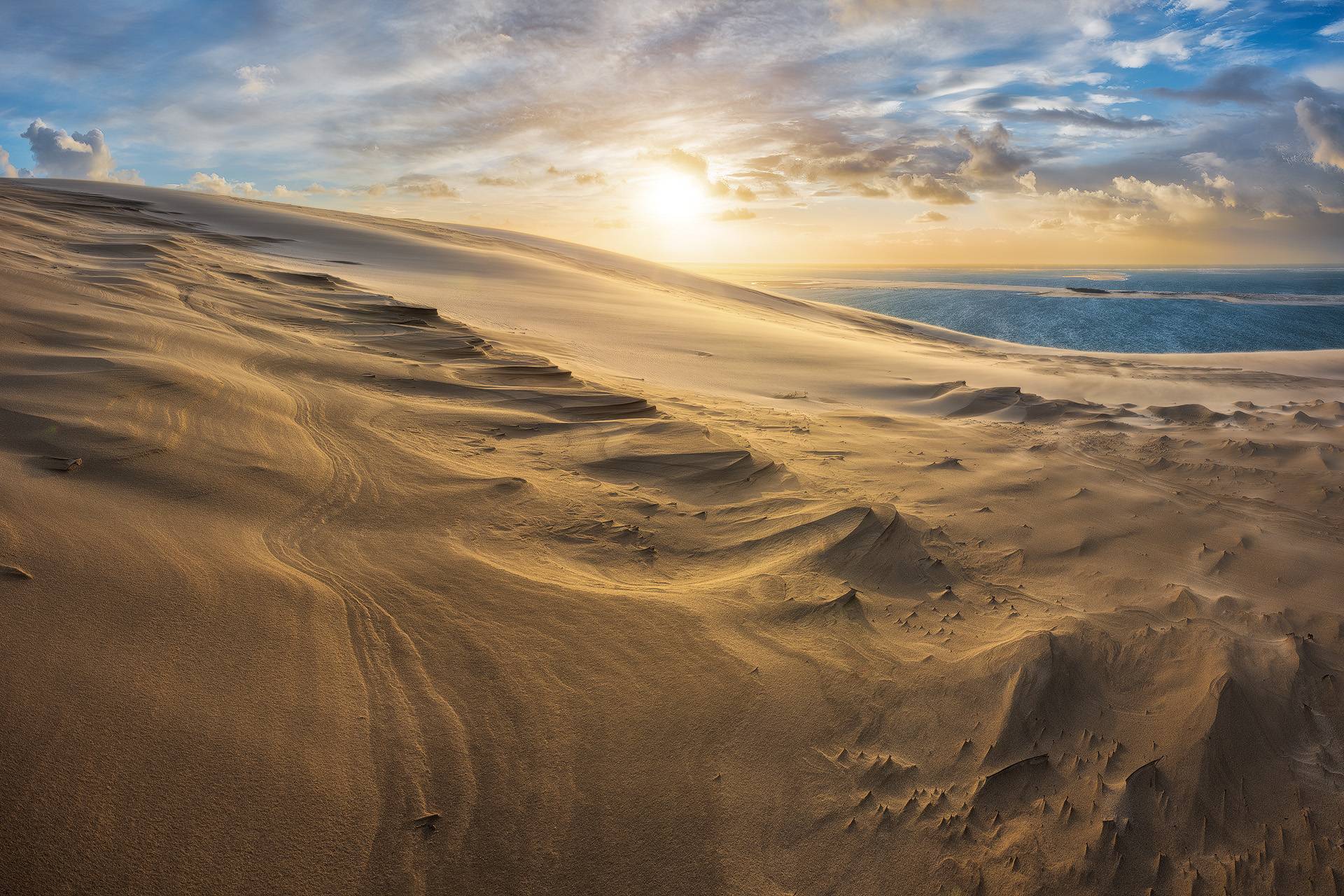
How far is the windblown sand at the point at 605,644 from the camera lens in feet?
4.28

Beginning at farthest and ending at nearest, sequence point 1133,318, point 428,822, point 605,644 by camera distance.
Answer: point 1133,318
point 605,644
point 428,822

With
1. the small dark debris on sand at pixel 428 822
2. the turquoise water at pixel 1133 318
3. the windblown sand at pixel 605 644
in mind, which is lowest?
the small dark debris on sand at pixel 428 822

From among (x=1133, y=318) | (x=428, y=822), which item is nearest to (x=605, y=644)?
(x=428, y=822)

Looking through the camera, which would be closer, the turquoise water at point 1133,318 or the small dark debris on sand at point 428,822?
the small dark debris on sand at point 428,822

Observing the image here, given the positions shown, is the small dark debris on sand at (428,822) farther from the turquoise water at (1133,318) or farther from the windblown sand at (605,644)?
the turquoise water at (1133,318)

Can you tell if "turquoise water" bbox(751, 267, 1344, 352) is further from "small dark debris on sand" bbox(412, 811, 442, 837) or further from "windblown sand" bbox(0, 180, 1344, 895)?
"small dark debris on sand" bbox(412, 811, 442, 837)

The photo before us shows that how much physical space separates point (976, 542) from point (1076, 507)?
839 millimetres

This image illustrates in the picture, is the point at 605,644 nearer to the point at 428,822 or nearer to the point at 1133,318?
the point at 428,822

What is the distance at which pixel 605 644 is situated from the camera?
1861 mm

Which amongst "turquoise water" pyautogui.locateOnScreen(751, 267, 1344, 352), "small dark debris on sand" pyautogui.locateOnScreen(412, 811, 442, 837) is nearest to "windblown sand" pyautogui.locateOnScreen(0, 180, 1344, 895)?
"small dark debris on sand" pyautogui.locateOnScreen(412, 811, 442, 837)

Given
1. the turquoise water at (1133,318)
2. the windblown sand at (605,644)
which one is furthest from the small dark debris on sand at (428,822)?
the turquoise water at (1133,318)

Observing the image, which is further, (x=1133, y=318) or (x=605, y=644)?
(x=1133, y=318)

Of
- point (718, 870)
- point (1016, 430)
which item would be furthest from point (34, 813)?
point (1016, 430)

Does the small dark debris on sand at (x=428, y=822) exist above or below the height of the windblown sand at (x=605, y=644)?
below
